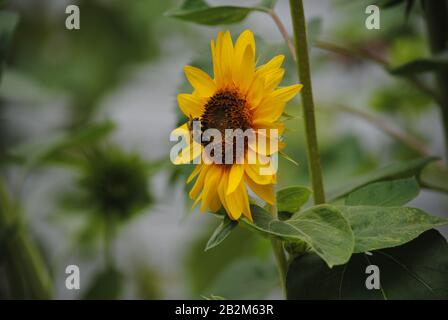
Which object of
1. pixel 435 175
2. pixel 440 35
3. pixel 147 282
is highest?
pixel 440 35

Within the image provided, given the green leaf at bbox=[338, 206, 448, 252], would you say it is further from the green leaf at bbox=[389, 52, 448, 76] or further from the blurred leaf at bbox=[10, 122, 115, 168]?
the blurred leaf at bbox=[10, 122, 115, 168]

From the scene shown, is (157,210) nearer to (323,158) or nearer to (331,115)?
(323,158)

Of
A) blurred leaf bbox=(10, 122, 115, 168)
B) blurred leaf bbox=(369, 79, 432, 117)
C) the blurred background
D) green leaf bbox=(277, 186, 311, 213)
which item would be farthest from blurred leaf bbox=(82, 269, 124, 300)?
blurred leaf bbox=(369, 79, 432, 117)

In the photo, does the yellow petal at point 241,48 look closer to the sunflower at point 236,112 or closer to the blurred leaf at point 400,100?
the sunflower at point 236,112

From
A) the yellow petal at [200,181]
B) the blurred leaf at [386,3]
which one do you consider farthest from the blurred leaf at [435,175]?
the yellow petal at [200,181]

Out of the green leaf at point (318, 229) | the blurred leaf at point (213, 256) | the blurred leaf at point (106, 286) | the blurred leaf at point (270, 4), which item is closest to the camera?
the green leaf at point (318, 229)

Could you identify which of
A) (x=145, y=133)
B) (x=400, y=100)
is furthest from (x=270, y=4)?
(x=145, y=133)

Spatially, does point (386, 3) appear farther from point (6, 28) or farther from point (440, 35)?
point (6, 28)
